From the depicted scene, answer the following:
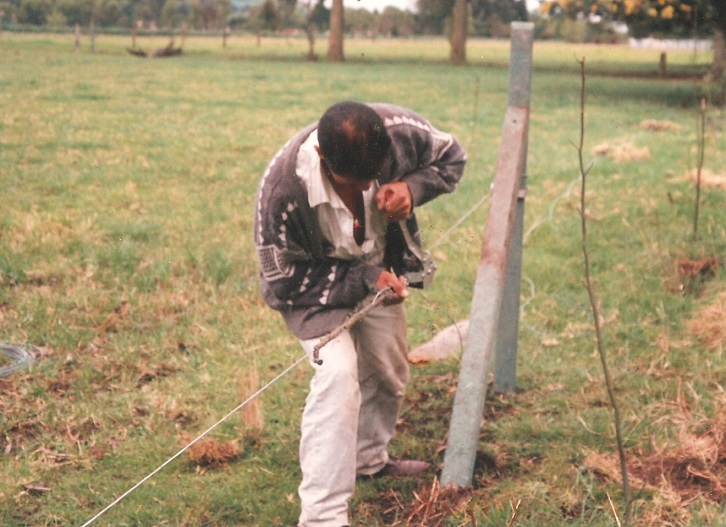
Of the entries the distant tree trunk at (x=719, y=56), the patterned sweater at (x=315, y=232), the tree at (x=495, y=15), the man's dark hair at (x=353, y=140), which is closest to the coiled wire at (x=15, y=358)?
the patterned sweater at (x=315, y=232)

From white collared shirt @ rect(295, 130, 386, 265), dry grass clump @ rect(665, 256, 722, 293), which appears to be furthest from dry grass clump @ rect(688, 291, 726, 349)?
white collared shirt @ rect(295, 130, 386, 265)

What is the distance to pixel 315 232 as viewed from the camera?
329 cm

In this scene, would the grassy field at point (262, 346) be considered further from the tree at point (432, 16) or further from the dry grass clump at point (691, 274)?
Result: the tree at point (432, 16)

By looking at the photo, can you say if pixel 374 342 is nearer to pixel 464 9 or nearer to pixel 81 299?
pixel 81 299

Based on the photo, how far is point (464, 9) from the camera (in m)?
38.1

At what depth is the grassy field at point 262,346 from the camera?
374cm

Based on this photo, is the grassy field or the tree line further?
the tree line

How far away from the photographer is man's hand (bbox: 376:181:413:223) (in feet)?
10.8

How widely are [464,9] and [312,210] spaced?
120 ft

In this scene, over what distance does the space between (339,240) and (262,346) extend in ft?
7.07

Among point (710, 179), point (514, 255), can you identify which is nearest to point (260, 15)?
point (710, 179)

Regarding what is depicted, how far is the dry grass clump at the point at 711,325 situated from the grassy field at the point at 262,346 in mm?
17

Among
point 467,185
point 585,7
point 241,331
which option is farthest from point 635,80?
point 241,331

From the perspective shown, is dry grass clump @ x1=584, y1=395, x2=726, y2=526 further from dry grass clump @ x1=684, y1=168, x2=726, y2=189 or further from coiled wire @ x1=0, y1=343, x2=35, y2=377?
dry grass clump @ x1=684, y1=168, x2=726, y2=189
